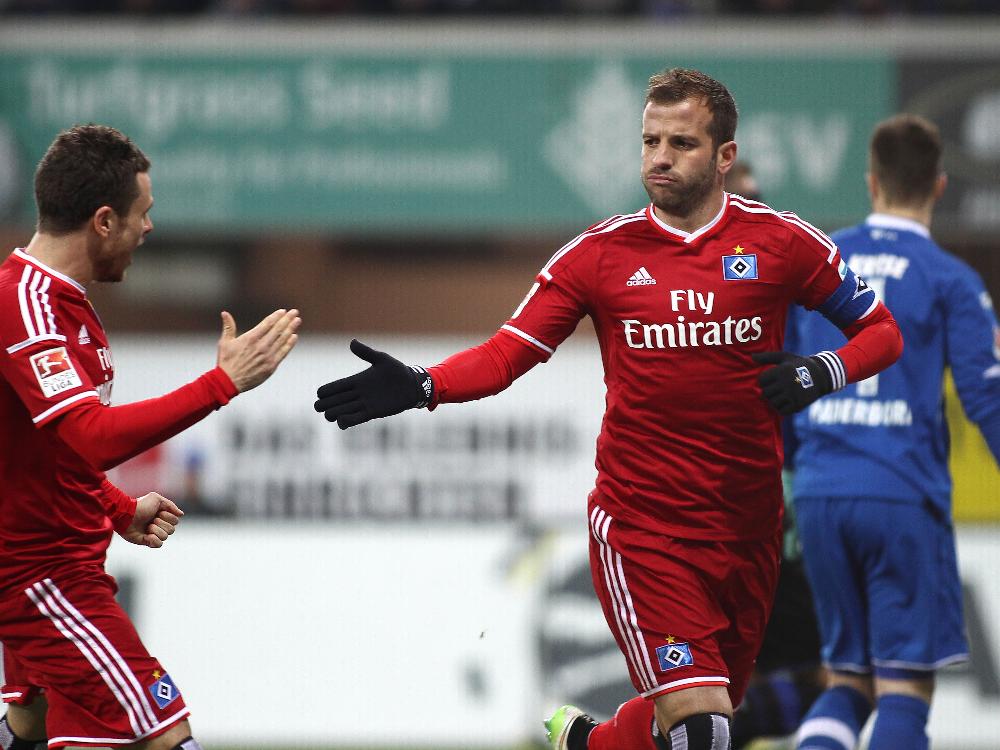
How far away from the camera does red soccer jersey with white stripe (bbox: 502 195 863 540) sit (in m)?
3.99

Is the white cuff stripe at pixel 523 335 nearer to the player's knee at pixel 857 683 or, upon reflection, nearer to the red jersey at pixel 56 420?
the red jersey at pixel 56 420

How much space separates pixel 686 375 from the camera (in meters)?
3.99

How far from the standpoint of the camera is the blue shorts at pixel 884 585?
4.79m

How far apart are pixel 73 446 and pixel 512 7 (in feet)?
21.8

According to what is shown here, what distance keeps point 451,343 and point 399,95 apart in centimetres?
181

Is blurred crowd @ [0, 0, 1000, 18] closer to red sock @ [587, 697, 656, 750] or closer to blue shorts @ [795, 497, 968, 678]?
blue shorts @ [795, 497, 968, 678]

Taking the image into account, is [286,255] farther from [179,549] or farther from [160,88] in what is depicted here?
[179,549]

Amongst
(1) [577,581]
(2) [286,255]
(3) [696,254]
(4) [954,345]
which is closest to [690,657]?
(3) [696,254]

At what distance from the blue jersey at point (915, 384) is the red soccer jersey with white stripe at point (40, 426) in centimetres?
236

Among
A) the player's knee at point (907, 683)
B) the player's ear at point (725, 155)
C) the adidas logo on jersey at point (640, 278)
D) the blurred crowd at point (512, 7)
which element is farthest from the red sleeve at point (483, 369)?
the blurred crowd at point (512, 7)

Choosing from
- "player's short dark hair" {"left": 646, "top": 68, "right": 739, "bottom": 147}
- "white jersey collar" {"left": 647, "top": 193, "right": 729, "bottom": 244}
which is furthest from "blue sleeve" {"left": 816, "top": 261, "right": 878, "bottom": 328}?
"player's short dark hair" {"left": 646, "top": 68, "right": 739, "bottom": 147}

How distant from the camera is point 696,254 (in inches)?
159

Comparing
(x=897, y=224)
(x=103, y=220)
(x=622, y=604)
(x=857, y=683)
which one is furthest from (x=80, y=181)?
(x=857, y=683)

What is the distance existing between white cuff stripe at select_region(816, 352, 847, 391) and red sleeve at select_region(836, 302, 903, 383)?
3 centimetres
